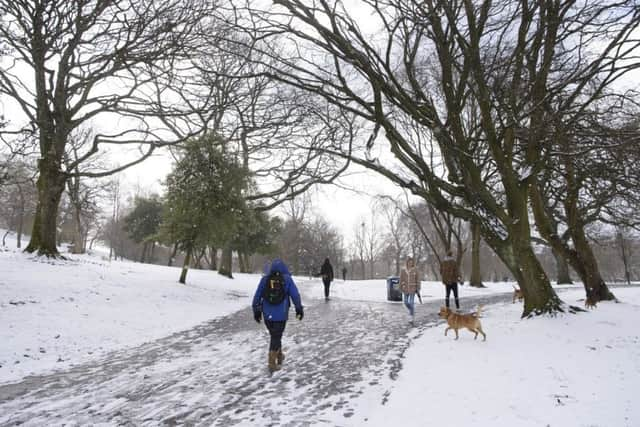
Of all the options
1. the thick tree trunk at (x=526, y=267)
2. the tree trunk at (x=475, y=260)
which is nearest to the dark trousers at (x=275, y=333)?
the thick tree trunk at (x=526, y=267)

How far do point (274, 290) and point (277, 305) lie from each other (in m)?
0.25

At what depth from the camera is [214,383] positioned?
4.98 meters

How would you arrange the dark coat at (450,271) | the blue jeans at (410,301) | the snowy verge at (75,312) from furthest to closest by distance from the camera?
the dark coat at (450,271) → the blue jeans at (410,301) → the snowy verge at (75,312)

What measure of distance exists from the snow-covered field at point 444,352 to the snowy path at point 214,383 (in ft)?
1.44

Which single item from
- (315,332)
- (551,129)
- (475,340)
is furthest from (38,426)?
(551,129)

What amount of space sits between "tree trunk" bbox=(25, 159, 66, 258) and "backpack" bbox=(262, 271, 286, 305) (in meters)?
12.5

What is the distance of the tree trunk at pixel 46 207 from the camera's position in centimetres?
1387

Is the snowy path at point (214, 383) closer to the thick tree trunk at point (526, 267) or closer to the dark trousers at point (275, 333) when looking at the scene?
the dark trousers at point (275, 333)

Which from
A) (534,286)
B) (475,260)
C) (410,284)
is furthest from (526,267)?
(475,260)

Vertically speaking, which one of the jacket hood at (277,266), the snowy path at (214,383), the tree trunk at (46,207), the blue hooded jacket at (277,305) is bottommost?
the snowy path at (214,383)

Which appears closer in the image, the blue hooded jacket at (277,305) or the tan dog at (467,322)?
the blue hooded jacket at (277,305)

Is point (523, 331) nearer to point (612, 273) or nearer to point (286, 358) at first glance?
point (286, 358)

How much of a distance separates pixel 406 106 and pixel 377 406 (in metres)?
6.60

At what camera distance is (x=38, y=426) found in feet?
12.1
